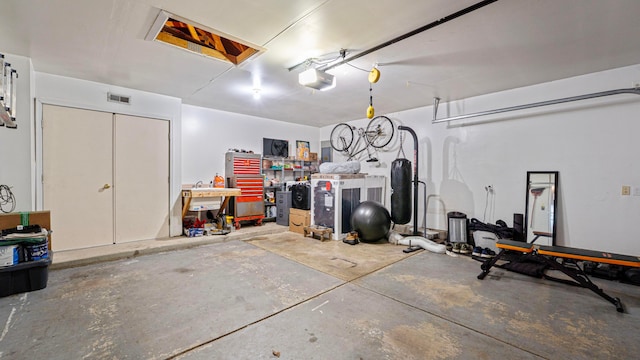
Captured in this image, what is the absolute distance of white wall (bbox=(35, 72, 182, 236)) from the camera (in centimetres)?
392

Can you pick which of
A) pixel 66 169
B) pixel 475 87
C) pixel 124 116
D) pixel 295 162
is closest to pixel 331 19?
pixel 475 87

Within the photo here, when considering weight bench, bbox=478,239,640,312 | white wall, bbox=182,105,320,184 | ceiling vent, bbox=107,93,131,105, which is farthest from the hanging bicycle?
ceiling vent, bbox=107,93,131,105

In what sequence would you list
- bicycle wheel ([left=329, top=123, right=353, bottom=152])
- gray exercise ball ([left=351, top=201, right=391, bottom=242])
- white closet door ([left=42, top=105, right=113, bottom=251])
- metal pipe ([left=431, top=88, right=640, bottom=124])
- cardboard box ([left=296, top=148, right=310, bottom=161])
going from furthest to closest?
cardboard box ([left=296, top=148, right=310, bottom=161]) < bicycle wheel ([left=329, top=123, right=353, bottom=152]) < gray exercise ball ([left=351, top=201, right=391, bottom=242]) < white closet door ([left=42, top=105, right=113, bottom=251]) < metal pipe ([left=431, top=88, right=640, bottom=124])

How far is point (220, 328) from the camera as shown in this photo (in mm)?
2193

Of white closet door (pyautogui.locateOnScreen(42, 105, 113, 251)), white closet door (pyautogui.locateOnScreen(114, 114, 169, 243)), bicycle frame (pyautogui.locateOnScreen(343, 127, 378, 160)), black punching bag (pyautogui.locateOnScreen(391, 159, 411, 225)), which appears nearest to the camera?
white closet door (pyautogui.locateOnScreen(42, 105, 113, 251))

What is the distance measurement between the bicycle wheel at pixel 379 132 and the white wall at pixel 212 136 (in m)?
2.60

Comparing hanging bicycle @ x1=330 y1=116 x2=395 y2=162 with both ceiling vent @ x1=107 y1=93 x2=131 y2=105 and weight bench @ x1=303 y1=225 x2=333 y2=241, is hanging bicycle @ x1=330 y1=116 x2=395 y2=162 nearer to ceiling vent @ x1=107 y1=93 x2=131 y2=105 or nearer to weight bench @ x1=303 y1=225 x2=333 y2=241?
weight bench @ x1=303 y1=225 x2=333 y2=241

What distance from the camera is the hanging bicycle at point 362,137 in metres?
6.53

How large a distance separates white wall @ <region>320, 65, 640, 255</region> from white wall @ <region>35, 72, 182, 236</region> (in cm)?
524

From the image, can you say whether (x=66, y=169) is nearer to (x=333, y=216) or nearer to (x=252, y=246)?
(x=252, y=246)

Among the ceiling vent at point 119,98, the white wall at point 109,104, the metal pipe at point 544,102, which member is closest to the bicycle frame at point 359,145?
the metal pipe at point 544,102

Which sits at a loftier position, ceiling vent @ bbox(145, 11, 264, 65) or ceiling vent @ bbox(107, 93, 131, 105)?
ceiling vent @ bbox(145, 11, 264, 65)

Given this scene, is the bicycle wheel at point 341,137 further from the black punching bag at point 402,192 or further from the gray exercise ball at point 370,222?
the gray exercise ball at point 370,222

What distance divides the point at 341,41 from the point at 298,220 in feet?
12.8
